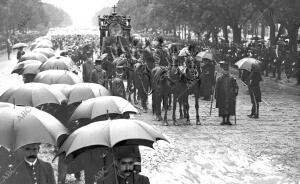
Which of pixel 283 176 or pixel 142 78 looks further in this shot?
pixel 142 78

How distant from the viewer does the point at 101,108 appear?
24.0 ft

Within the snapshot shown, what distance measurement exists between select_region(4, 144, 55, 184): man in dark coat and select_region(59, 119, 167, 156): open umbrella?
12.9 inches

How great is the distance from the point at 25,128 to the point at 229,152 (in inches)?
259

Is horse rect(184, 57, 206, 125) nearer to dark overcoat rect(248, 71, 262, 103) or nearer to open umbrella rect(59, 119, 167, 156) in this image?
dark overcoat rect(248, 71, 262, 103)

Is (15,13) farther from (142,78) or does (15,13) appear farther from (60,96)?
(60,96)

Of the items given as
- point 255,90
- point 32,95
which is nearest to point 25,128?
point 32,95

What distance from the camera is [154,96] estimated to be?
1589 cm

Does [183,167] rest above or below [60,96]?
below

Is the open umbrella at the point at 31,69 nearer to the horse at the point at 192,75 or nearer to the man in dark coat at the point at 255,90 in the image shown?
the horse at the point at 192,75

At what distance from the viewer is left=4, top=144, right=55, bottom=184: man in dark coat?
5.19 m

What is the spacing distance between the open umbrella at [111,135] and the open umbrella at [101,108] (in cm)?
149

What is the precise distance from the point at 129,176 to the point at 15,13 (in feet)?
191

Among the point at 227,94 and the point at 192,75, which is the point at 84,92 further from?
the point at 227,94

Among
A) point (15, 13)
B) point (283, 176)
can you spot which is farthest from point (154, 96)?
point (15, 13)
